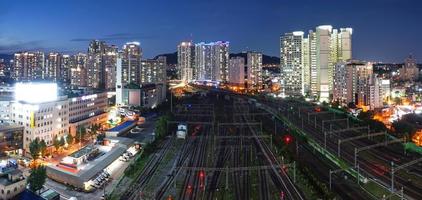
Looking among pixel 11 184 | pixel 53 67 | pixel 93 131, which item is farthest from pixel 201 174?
pixel 53 67

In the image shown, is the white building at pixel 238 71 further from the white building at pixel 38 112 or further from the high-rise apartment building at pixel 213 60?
the white building at pixel 38 112

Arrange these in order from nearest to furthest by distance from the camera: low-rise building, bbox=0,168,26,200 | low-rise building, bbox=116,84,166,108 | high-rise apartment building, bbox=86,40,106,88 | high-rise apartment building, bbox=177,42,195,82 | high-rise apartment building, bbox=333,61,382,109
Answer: low-rise building, bbox=0,168,26,200 < low-rise building, bbox=116,84,166,108 < high-rise apartment building, bbox=333,61,382,109 < high-rise apartment building, bbox=86,40,106,88 < high-rise apartment building, bbox=177,42,195,82

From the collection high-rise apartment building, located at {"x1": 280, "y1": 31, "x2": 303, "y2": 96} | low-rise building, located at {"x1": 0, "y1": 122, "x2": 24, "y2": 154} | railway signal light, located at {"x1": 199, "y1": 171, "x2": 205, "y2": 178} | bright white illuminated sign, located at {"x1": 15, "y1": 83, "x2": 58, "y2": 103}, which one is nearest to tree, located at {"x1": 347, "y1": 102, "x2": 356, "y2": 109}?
high-rise apartment building, located at {"x1": 280, "y1": 31, "x2": 303, "y2": 96}

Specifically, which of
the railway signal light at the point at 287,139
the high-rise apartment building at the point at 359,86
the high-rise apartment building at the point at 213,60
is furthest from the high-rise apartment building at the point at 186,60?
the railway signal light at the point at 287,139

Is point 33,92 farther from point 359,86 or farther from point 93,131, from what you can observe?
point 359,86

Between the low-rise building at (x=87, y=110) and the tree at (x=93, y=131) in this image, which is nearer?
the tree at (x=93, y=131)

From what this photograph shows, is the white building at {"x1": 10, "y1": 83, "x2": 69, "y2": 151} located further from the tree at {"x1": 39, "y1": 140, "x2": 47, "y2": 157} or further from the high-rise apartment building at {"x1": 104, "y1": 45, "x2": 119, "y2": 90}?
the high-rise apartment building at {"x1": 104, "y1": 45, "x2": 119, "y2": 90}
